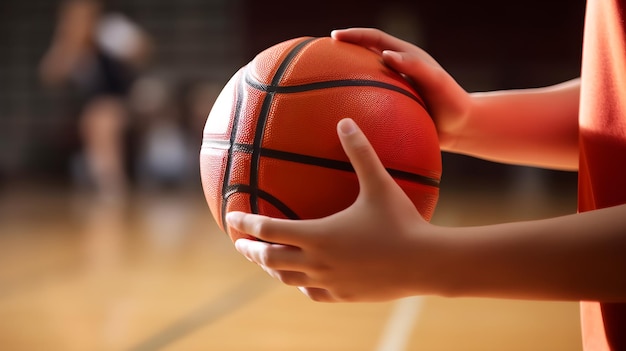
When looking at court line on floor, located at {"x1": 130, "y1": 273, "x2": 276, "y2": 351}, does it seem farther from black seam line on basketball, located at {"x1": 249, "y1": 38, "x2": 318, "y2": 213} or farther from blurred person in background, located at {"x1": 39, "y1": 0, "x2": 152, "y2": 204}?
blurred person in background, located at {"x1": 39, "y1": 0, "x2": 152, "y2": 204}

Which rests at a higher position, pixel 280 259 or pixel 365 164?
pixel 365 164

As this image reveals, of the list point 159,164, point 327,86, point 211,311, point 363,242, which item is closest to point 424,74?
point 327,86

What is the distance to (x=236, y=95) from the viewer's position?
99 cm

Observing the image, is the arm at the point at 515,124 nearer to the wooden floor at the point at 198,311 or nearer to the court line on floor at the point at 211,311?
the wooden floor at the point at 198,311

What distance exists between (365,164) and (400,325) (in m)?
0.92

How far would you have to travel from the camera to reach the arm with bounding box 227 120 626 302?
712mm

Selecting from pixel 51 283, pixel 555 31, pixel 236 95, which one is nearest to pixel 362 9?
pixel 555 31

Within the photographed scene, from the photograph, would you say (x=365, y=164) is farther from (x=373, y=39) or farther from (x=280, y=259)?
(x=373, y=39)

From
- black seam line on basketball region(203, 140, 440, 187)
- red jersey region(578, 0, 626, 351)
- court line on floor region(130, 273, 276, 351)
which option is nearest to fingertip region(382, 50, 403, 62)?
black seam line on basketball region(203, 140, 440, 187)

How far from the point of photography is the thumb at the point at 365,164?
0.75 metres

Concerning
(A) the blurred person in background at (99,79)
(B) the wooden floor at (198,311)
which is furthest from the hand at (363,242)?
(A) the blurred person in background at (99,79)

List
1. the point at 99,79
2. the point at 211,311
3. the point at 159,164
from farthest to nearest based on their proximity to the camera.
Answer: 1. the point at 159,164
2. the point at 99,79
3. the point at 211,311

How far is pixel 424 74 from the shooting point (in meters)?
1.00

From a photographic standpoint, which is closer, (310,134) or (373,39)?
(310,134)
